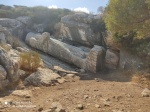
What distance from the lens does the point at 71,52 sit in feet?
56.8

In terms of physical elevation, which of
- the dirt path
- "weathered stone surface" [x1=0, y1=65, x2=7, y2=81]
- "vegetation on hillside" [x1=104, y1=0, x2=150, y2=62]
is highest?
"vegetation on hillside" [x1=104, y1=0, x2=150, y2=62]

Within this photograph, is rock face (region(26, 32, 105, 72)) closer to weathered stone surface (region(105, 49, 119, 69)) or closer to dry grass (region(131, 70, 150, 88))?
weathered stone surface (region(105, 49, 119, 69))

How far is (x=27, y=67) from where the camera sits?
12.9 m

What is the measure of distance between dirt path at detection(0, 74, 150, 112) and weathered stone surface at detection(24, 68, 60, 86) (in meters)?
0.59

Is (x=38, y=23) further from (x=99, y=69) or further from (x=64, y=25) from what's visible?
(x=99, y=69)

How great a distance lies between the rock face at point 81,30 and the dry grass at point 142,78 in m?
5.22

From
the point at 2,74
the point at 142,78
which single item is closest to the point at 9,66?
the point at 2,74

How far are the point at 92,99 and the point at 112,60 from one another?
24.6 feet

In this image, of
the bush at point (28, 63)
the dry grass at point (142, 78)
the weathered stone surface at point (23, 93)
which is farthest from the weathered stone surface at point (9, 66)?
the dry grass at point (142, 78)

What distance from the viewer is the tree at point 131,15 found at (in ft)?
26.8

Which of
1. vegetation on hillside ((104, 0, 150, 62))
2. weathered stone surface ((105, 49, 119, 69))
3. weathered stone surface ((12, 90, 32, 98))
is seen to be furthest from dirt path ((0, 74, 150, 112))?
weathered stone surface ((105, 49, 119, 69))

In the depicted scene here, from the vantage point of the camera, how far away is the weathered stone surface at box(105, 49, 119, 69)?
1596 centimetres

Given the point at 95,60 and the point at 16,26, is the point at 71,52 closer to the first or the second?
the point at 95,60

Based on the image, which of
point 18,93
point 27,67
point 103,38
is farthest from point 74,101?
point 103,38
